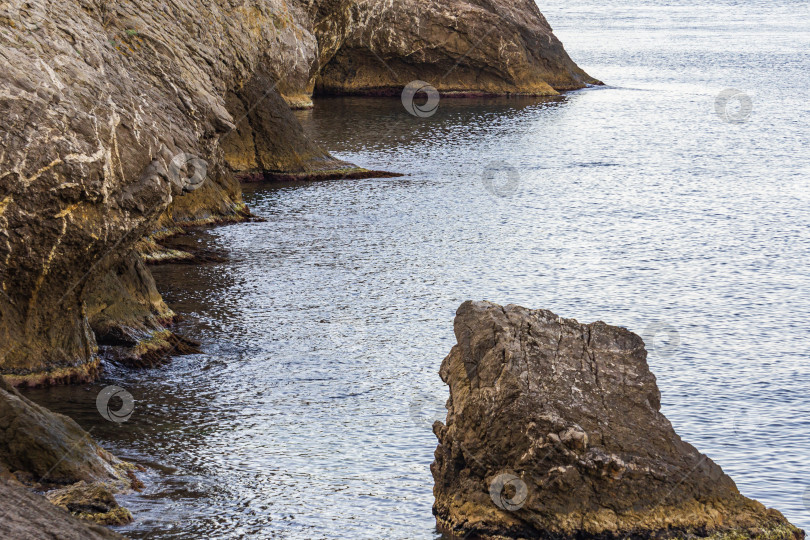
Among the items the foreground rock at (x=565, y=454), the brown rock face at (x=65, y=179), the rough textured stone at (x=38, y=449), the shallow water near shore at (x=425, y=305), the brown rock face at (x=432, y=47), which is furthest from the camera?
the brown rock face at (x=432, y=47)

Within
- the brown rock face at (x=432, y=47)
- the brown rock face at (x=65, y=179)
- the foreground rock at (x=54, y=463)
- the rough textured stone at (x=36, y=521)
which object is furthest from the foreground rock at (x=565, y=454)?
the brown rock face at (x=432, y=47)

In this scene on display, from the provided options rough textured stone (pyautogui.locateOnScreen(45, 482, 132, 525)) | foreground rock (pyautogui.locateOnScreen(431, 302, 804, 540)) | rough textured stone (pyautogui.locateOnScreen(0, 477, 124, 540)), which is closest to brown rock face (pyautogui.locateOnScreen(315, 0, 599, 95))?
foreground rock (pyautogui.locateOnScreen(431, 302, 804, 540))

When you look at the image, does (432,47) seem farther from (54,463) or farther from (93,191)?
(54,463)

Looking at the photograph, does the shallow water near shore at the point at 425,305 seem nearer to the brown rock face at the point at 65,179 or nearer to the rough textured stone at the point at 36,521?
the brown rock face at the point at 65,179

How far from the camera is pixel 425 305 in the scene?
2225 cm

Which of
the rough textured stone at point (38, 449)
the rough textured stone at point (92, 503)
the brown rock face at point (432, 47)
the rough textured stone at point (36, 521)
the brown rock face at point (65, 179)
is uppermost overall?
the brown rock face at point (432, 47)

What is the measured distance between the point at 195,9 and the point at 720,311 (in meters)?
18.5

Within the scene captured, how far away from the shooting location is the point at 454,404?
1263 cm

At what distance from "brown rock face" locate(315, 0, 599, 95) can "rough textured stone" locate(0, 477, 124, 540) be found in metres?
56.9

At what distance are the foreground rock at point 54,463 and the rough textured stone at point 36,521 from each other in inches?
57.2

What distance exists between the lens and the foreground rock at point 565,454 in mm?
11562

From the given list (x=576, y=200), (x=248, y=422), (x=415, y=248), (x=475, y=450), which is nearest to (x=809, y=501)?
(x=475, y=450)

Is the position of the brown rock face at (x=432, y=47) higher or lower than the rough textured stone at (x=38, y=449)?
higher

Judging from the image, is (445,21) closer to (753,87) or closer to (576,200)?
(753,87)
